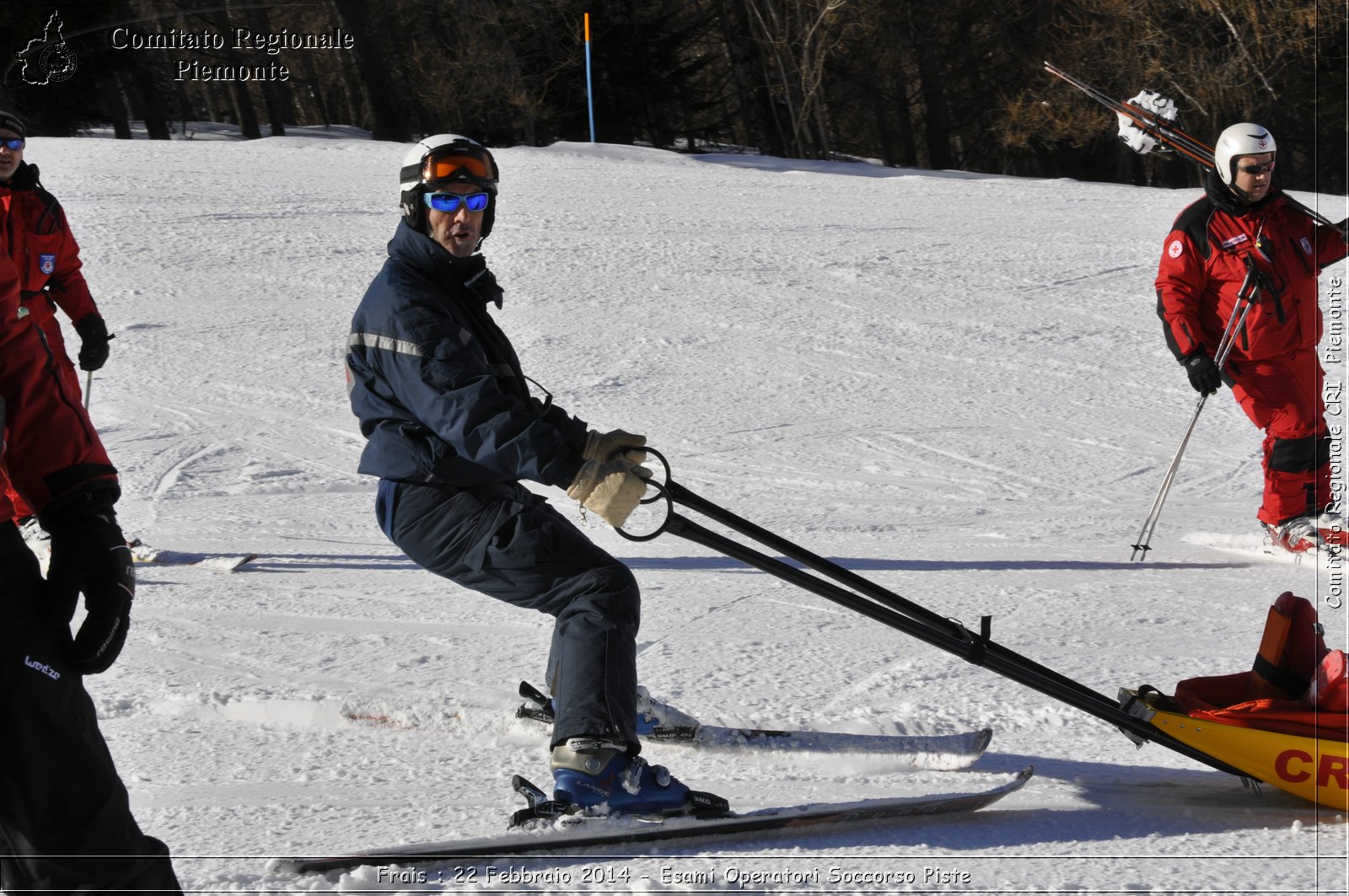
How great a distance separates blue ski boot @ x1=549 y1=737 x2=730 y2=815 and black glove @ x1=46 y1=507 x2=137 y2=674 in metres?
1.12

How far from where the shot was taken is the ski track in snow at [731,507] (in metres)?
3.11

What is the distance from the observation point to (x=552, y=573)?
303 centimetres

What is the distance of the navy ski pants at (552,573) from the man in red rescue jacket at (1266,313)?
364 centimetres

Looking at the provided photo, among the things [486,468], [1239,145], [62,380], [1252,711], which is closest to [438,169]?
[486,468]

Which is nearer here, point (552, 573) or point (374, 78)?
point (552, 573)

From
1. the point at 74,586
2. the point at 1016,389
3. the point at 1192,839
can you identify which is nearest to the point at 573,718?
the point at 74,586

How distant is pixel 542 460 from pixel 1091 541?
13.0 ft

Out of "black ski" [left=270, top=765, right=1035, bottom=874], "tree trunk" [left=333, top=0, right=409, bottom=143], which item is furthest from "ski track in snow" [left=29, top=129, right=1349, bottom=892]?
"tree trunk" [left=333, top=0, right=409, bottom=143]

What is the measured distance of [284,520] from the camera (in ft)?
21.2

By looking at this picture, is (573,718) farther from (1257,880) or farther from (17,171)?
(17,171)

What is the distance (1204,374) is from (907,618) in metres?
3.09

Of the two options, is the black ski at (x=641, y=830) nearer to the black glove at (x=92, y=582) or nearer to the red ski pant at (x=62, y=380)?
the black glove at (x=92, y=582)

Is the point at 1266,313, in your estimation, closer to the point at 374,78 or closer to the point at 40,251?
the point at 40,251

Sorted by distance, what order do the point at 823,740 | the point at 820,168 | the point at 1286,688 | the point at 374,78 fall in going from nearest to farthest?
the point at 1286,688 → the point at 823,740 → the point at 820,168 → the point at 374,78
